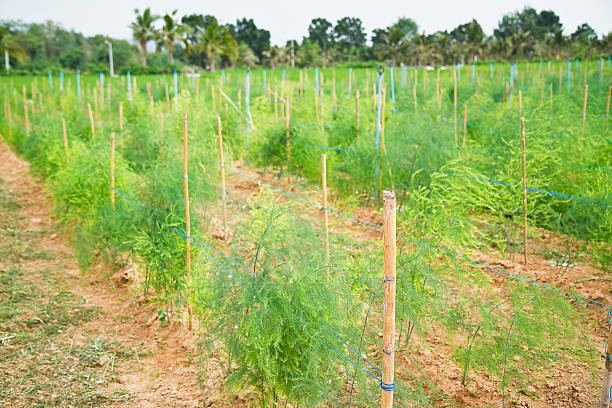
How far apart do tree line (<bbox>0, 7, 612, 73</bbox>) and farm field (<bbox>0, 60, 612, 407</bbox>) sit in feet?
112

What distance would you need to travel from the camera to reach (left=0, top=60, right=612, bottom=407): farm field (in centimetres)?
301

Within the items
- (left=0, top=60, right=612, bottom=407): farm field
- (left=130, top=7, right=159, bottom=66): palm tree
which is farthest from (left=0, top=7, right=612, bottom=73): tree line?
(left=0, top=60, right=612, bottom=407): farm field

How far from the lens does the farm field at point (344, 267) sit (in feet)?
9.87

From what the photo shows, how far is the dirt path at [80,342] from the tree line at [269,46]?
35.0 meters

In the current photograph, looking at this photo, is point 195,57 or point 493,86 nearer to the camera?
point 493,86

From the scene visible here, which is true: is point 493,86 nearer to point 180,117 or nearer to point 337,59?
point 180,117

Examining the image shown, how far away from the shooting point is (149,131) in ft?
27.4

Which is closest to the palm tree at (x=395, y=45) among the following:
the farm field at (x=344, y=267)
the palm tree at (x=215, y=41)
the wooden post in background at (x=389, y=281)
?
the palm tree at (x=215, y=41)

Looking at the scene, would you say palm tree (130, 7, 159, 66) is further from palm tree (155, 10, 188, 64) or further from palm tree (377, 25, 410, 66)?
palm tree (377, 25, 410, 66)

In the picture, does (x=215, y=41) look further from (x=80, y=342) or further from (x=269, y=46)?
(x=80, y=342)

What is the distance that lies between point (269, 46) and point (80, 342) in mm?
57714

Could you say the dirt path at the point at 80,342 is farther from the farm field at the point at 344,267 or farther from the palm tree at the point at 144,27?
the palm tree at the point at 144,27

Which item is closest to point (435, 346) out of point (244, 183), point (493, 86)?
point (244, 183)

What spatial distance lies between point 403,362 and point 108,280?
3549mm
